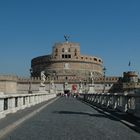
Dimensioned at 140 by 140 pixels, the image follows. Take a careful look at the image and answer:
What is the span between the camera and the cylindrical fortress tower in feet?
598

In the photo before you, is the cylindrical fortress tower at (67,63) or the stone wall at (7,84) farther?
the cylindrical fortress tower at (67,63)

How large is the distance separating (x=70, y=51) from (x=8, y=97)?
16730 centimetres

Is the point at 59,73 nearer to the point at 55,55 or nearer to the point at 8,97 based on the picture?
the point at 55,55

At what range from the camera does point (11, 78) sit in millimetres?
154125

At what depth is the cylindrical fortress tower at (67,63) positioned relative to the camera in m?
182

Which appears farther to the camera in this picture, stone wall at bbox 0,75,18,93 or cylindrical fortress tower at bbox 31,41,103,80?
cylindrical fortress tower at bbox 31,41,103,80

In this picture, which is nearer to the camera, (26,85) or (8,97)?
(8,97)

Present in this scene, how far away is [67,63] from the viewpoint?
601ft

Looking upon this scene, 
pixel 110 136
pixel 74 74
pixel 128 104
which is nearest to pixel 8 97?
pixel 128 104

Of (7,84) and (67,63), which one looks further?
(67,63)

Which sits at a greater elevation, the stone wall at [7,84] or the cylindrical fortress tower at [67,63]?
the cylindrical fortress tower at [67,63]

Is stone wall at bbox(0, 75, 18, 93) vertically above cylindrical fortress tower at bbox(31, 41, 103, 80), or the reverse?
cylindrical fortress tower at bbox(31, 41, 103, 80)

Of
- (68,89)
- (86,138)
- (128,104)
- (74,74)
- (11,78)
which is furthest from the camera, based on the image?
(74,74)

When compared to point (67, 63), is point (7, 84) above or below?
below
